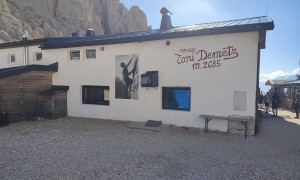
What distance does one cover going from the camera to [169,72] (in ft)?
36.0

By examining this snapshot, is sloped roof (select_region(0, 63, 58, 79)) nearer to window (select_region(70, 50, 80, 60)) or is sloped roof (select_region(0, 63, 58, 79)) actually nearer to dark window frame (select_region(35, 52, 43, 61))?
window (select_region(70, 50, 80, 60))

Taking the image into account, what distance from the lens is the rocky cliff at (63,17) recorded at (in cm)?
4084

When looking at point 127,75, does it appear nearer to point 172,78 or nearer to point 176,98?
point 172,78

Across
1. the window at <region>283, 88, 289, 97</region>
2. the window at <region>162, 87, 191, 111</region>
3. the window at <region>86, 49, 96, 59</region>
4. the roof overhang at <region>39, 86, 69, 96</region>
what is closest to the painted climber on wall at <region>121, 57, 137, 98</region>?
the window at <region>162, 87, 191, 111</region>

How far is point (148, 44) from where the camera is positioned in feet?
37.4

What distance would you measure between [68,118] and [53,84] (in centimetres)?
276

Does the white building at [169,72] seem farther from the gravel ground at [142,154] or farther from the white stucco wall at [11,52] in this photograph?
the white stucco wall at [11,52]

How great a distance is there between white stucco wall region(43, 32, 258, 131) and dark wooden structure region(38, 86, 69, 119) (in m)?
0.52

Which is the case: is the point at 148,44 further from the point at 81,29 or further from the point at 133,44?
the point at 81,29

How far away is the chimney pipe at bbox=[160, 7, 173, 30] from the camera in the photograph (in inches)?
544

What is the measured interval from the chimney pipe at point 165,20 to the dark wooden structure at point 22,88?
7.24 m

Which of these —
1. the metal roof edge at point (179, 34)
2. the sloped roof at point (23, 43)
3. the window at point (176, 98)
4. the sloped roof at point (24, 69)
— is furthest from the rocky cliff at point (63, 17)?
the window at point (176, 98)

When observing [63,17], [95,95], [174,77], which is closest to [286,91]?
[174,77]

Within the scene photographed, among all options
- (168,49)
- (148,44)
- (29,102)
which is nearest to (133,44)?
(148,44)
